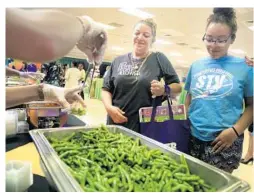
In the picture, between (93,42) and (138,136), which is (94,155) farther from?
(93,42)

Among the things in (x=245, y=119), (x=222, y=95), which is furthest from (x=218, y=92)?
(x=245, y=119)

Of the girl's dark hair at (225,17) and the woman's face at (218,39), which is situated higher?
the girl's dark hair at (225,17)

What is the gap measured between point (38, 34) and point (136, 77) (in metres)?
0.82

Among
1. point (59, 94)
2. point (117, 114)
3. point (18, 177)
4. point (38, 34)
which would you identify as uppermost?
point (38, 34)

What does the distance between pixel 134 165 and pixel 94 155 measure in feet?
0.52

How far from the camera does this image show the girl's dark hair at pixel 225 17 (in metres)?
0.99

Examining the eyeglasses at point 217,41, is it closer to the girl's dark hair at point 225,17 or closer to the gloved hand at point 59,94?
the girl's dark hair at point 225,17

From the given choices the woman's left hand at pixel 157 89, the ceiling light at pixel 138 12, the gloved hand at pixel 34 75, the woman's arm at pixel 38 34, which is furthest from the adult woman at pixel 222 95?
the gloved hand at pixel 34 75

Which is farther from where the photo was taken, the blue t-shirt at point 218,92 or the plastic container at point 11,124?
the plastic container at point 11,124

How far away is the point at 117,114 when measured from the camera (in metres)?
1.36

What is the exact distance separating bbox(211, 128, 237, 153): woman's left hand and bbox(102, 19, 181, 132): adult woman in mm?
371

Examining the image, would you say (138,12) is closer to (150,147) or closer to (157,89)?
(157,89)

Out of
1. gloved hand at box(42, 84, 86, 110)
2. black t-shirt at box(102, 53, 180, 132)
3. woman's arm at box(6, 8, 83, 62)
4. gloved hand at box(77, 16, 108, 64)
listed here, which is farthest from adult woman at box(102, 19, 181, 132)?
woman's arm at box(6, 8, 83, 62)

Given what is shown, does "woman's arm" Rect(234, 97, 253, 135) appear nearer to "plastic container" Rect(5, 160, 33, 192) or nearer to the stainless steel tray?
the stainless steel tray
